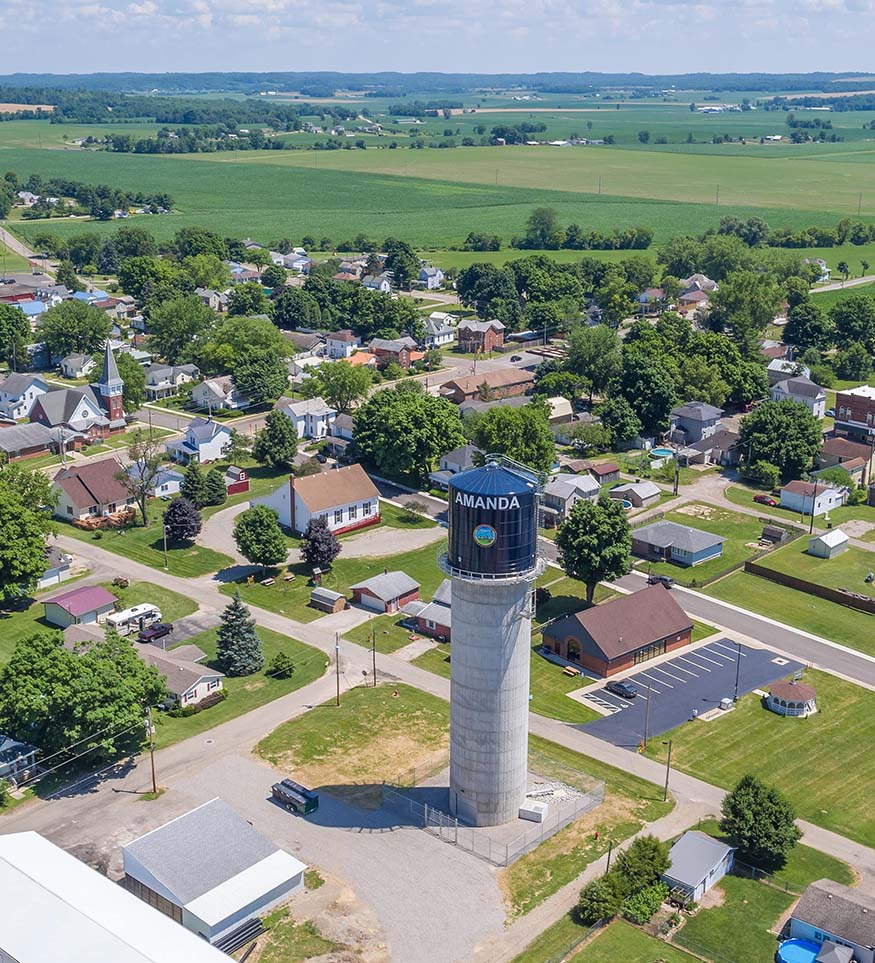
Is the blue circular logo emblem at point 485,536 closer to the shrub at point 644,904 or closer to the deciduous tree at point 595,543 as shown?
the shrub at point 644,904

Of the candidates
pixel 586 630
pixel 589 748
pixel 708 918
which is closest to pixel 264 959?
pixel 708 918

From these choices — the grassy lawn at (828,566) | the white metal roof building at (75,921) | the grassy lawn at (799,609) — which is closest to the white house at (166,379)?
the grassy lawn at (799,609)

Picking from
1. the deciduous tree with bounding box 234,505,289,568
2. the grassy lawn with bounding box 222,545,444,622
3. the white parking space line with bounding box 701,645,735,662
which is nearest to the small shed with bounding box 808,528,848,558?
the white parking space line with bounding box 701,645,735,662

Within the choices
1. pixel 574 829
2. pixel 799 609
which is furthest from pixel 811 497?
pixel 574 829

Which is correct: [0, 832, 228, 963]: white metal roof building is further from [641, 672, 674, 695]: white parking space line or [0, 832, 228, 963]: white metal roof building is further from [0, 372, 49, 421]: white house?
[0, 372, 49, 421]: white house

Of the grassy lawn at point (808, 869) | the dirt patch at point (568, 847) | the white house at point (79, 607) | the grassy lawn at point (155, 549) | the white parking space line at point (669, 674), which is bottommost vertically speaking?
the grassy lawn at point (808, 869)

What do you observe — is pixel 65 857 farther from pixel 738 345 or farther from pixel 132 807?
pixel 738 345

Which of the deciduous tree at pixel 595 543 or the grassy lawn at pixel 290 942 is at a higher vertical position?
the deciduous tree at pixel 595 543
